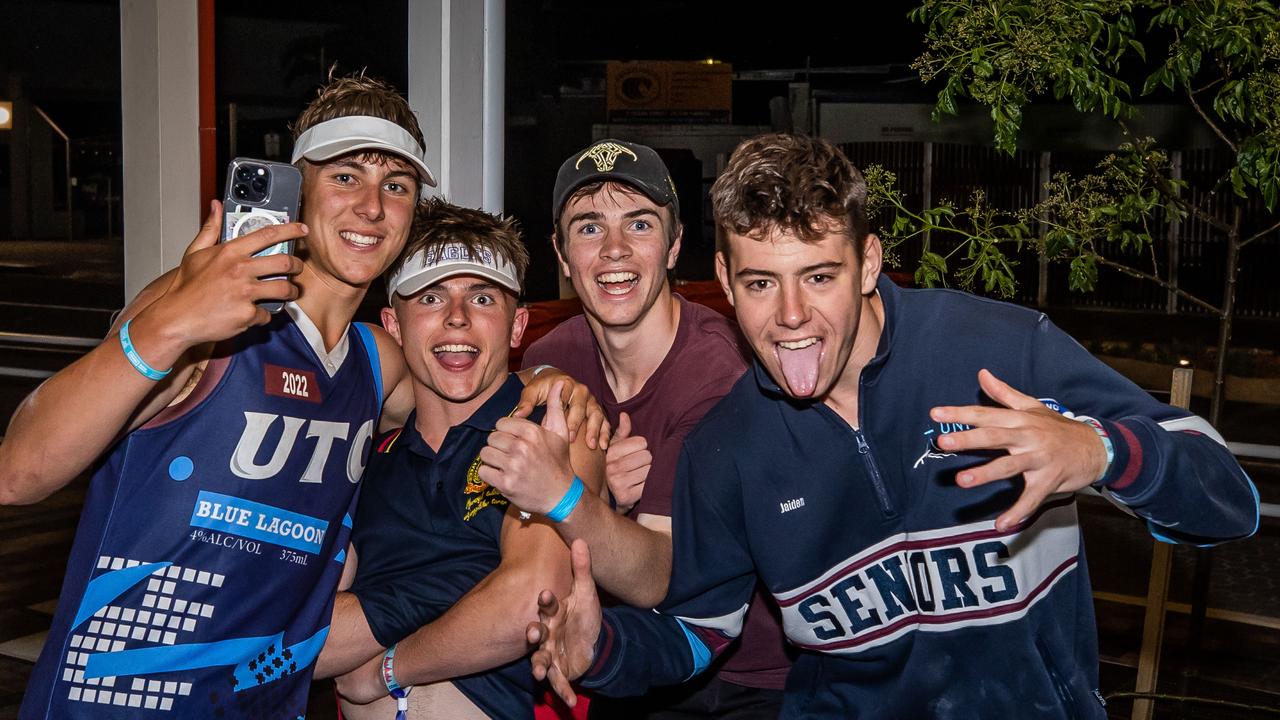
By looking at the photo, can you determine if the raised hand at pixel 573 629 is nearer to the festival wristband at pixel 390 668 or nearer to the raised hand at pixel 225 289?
the festival wristband at pixel 390 668

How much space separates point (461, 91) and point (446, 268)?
6.57 feet

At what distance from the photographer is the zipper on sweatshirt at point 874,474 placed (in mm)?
2416

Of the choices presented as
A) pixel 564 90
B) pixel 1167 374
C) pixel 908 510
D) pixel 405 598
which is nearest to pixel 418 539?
pixel 405 598

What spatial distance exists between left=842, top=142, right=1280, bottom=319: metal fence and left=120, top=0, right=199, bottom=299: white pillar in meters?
17.1

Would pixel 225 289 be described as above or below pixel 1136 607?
above

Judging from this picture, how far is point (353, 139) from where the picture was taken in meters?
2.72

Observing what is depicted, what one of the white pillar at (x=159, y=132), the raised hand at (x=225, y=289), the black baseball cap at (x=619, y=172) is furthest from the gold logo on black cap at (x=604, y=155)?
the white pillar at (x=159, y=132)

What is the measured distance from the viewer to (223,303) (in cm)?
208

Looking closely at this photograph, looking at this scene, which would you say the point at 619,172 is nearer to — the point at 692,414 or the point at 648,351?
the point at 648,351

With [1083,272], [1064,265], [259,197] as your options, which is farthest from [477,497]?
[1064,265]

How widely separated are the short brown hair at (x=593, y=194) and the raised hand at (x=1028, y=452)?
4.47ft

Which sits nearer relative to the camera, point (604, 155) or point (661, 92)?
point (604, 155)

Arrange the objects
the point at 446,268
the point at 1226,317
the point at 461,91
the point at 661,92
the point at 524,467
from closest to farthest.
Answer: the point at 524,467 → the point at 446,268 → the point at 1226,317 → the point at 461,91 → the point at 661,92

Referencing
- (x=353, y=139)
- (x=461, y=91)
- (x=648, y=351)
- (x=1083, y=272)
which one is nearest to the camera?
(x=353, y=139)
